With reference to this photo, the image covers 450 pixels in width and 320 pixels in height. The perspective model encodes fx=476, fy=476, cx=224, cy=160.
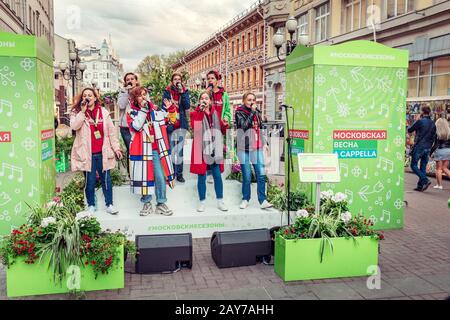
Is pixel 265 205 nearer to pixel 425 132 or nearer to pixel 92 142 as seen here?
pixel 92 142

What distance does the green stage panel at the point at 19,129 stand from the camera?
246 inches

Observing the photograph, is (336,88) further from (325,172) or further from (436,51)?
(436,51)

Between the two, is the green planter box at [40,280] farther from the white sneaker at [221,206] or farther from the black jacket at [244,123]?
the black jacket at [244,123]

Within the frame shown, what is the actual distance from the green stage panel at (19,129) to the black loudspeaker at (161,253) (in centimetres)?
188

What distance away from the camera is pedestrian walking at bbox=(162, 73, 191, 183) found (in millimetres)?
7810

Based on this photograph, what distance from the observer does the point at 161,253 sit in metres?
5.44

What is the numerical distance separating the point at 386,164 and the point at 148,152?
374 cm

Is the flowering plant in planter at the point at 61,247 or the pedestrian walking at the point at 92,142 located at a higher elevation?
the pedestrian walking at the point at 92,142

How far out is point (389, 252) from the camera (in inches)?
253

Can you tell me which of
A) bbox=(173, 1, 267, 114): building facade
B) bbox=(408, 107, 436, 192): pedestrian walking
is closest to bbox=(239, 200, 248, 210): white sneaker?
bbox=(408, 107, 436, 192): pedestrian walking

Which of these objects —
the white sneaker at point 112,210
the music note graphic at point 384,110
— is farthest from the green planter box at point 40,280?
the music note graphic at point 384,110

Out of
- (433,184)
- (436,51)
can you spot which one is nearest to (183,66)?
(436,51)

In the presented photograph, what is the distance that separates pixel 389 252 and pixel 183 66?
67884mm

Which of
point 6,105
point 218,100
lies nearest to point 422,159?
point 218,100
